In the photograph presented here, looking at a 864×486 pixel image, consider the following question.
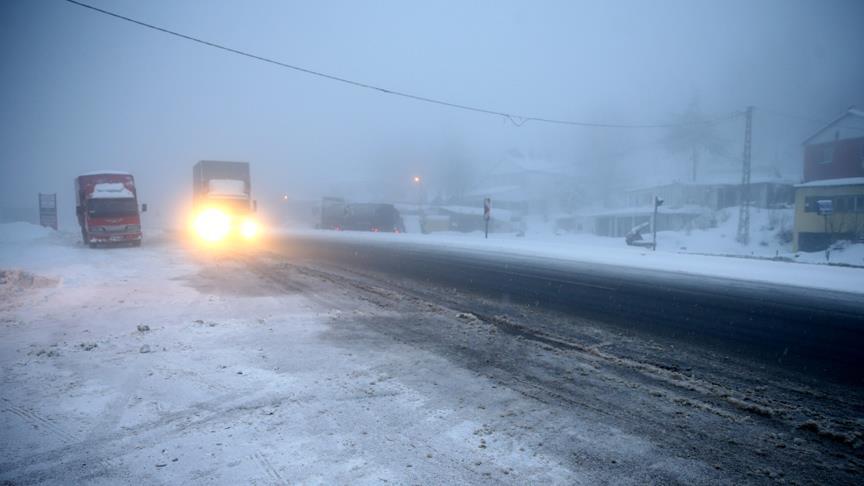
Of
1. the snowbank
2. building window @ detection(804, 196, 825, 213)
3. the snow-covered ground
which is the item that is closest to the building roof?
building window @ detection(804, 196, 825, 213)

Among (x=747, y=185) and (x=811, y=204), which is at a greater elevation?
(x=747, y=185)

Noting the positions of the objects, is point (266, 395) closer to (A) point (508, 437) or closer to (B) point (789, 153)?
(A) point (508, 437)

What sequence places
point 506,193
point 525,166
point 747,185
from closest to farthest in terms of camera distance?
1. point 747,185
2. point 506,193
3. point 525,166

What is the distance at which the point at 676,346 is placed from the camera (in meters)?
5.25

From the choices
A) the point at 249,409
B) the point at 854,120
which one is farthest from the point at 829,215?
the point at 249,409

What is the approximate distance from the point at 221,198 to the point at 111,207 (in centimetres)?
567

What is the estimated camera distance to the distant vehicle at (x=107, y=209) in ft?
65.2

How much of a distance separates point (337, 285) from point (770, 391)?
7.94 m

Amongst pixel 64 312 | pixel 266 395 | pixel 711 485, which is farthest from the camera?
pixel 64 312

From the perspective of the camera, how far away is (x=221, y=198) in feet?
82.2

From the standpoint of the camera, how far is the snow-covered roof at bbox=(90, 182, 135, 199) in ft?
66.6

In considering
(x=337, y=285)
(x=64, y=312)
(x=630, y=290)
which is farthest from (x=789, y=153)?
(x=64, y=312)

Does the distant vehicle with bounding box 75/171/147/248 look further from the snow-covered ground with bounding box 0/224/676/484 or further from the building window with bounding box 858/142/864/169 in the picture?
the building window with bounding box 858/142/864/169

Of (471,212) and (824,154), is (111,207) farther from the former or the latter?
(824,154)
